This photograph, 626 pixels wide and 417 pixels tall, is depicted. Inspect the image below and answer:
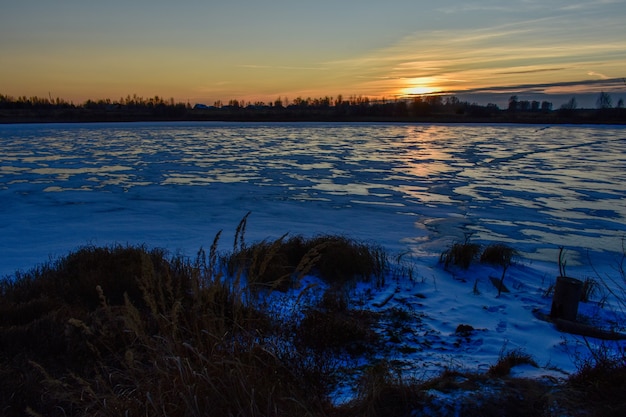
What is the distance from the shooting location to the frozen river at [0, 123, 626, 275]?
7887 mm

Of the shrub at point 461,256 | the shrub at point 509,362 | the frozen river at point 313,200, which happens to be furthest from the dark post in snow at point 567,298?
the frozen river at point 313,200

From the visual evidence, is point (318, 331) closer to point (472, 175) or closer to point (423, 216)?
point (423, 216)

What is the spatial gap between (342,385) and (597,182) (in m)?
13.7

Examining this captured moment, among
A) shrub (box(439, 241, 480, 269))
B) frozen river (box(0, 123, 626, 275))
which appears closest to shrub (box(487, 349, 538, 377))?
shrub (box(439, 241, 480, 269))

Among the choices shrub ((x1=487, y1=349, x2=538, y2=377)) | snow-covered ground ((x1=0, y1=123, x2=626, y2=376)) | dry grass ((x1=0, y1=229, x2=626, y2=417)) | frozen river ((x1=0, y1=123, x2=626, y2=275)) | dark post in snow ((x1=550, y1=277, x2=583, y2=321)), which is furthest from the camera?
frozen river ((x1=0, y1=123, x2=626, y2=275))

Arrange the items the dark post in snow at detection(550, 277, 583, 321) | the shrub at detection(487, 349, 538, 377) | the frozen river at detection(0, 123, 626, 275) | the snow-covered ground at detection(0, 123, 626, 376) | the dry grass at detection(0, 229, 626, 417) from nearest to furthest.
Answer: the dry grass at detection(0, 229, 626, 417) → the shrub at detection(487, 349, 538, 377) → the dark post in snow at detection(550, 277, 583, 321) → the snow-covered ground at detection(0, 123, 626, 376) → the frozen river at detection(0, 123, 626, 275)

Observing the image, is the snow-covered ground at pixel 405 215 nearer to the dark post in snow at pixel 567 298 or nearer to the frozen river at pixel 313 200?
the frozen river at pixel 313 200

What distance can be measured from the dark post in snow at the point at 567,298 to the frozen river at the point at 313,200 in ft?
8.49

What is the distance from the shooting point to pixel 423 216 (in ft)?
31.8

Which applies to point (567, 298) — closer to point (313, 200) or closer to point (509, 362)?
point (509, 362)

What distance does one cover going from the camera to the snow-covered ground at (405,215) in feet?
15.5

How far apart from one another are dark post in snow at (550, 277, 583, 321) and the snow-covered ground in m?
0.22

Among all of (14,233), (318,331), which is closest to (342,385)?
(318,331)

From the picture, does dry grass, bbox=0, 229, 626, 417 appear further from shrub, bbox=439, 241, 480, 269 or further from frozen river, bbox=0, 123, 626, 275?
frozen river, bbox=0, 123, 626, 275
